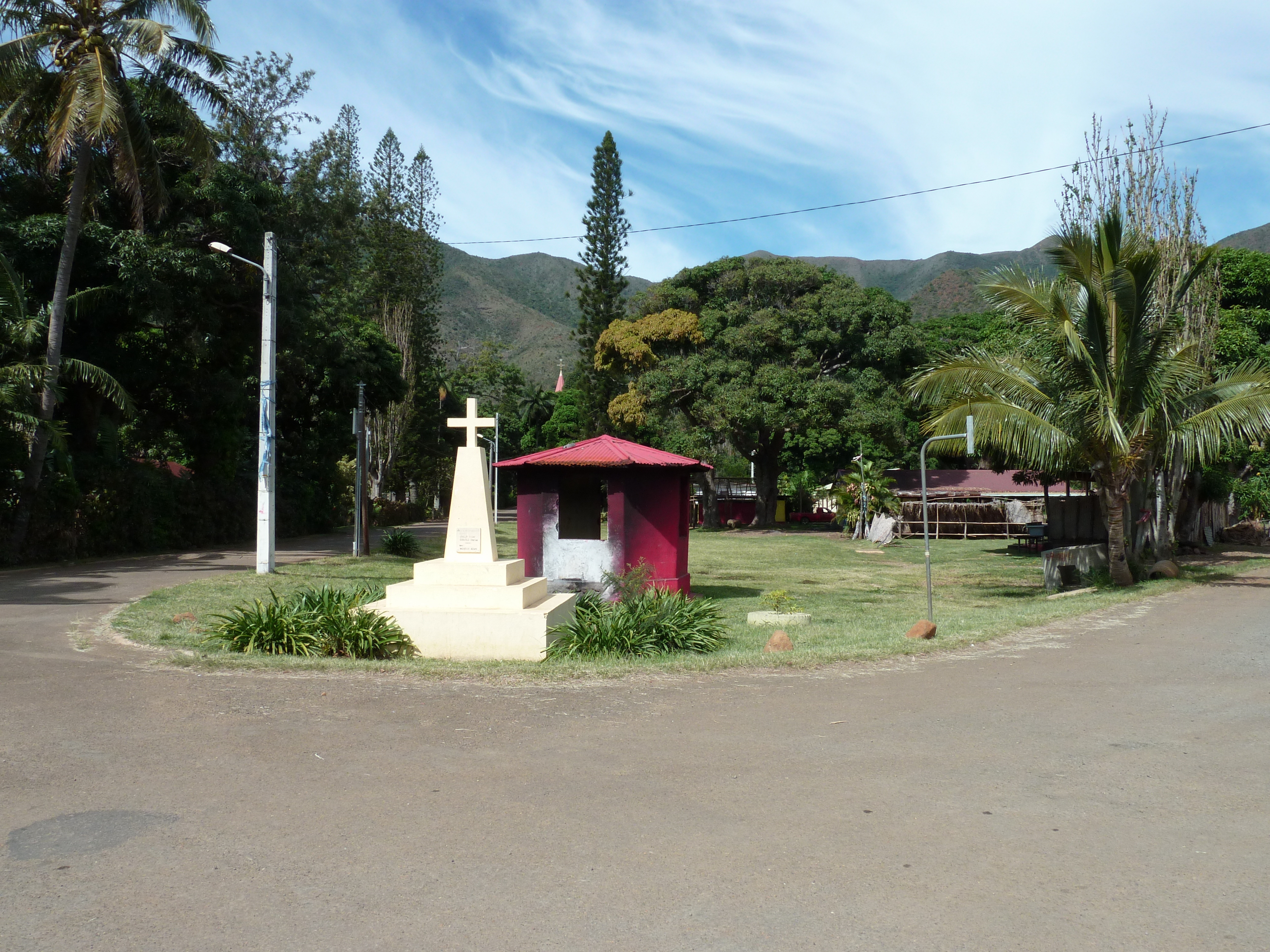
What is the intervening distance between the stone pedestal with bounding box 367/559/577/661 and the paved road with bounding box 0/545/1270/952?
1.46 m

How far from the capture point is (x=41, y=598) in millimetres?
14258

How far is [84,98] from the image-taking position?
62.6ft

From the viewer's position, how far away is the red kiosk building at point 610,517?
49.4ft

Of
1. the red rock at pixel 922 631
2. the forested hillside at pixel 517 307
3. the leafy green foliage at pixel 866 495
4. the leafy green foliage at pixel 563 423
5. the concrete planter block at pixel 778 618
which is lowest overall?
the concrete planter block at pixel 778 618

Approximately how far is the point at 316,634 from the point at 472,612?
1.56 meters

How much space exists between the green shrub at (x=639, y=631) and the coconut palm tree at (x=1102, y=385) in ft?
→ 25.8

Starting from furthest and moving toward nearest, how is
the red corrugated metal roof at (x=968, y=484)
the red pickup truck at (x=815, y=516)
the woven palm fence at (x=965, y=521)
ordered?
the red pickup truck at (x=815, y=516) → the red corrugated metal roof at (x=968, y=484) → the woven palm fence at (x=965, y=521)

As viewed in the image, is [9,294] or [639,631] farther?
[9,294]

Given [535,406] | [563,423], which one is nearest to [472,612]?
[563,423]

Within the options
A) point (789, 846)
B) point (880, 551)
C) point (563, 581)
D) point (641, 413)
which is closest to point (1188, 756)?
point (789, 846)

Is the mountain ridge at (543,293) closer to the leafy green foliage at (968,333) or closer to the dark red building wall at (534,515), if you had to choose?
the leafy green foliage at (968,333)

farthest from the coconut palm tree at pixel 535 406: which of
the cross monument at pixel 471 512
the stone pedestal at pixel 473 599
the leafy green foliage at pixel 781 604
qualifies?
the stone pedestal at pixel 473 599

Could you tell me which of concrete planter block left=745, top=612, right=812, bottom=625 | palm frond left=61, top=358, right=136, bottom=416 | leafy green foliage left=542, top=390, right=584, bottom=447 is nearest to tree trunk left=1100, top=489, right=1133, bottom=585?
concrete planter block left=745, top=612, right=812, bottom=625

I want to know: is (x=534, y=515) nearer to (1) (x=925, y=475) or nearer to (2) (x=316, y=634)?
(2) (x=316, y=634)
